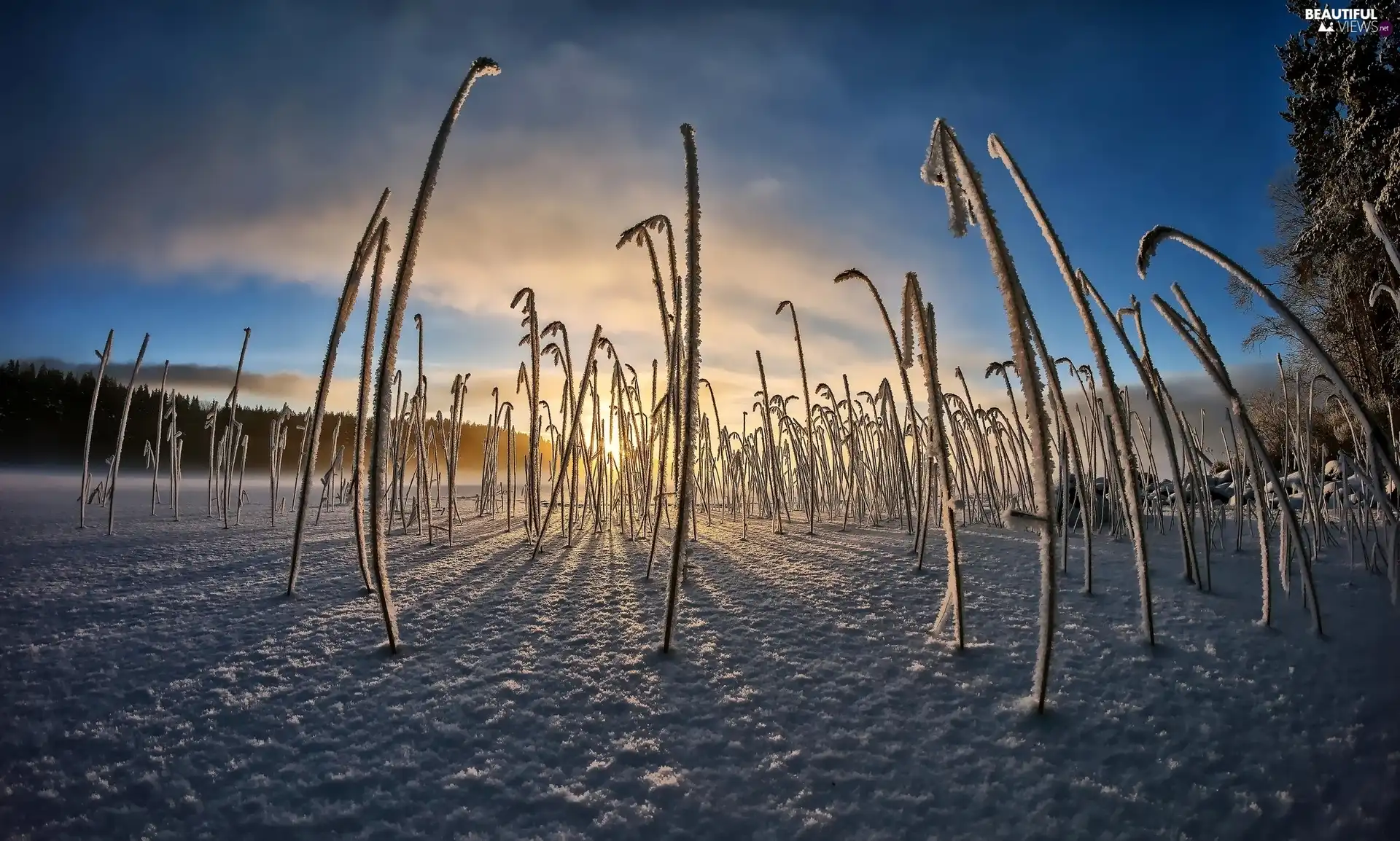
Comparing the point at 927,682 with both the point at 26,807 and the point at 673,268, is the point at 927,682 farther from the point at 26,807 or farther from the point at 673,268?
the point at 26,807

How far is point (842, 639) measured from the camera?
113cm

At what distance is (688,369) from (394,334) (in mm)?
568

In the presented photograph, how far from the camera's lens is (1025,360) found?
0.85 m

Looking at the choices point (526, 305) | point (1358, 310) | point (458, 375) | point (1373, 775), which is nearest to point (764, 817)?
point (1373, 775)

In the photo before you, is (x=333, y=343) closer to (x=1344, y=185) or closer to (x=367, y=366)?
(x=367, y=366)

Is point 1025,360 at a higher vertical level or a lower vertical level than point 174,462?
higher

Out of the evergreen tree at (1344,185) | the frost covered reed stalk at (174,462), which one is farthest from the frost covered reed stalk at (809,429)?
the evergreen tree at (1344,185)

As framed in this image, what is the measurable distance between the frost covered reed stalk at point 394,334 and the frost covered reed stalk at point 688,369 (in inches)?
17.4

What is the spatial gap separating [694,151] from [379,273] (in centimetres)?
75

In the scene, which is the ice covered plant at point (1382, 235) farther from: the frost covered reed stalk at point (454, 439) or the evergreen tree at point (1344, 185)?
the evergreen tree at point (1344, 185)

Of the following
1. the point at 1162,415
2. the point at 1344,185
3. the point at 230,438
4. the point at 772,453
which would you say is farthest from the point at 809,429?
the point at 1344,185

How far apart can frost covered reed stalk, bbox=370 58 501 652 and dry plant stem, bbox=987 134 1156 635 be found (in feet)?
3.45

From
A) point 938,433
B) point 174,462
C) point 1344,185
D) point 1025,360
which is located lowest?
point 174,462

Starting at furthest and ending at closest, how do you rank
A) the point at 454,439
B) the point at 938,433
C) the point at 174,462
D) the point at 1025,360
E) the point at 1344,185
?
the point at 1344,185
the point at 174,462
the point at 454,439
the point at 938,433
the point at 1025,360
